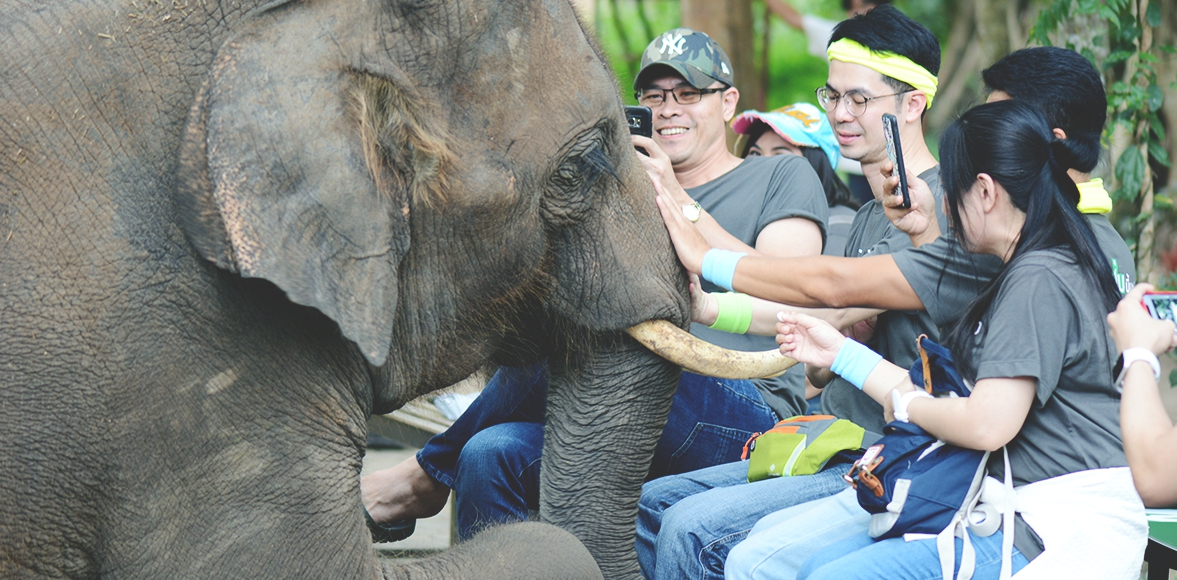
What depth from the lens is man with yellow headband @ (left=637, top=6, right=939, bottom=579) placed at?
2795 millimetres

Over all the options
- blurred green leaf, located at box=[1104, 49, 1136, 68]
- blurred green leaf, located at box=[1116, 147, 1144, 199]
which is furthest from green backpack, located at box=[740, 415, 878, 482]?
blurred green leaf, located at box=[1104, 49, 1136, 68]

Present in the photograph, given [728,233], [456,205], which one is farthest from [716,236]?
[456,205]

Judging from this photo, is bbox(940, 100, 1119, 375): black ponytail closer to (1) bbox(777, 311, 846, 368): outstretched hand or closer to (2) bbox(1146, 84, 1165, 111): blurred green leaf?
(1) bbox(777, 311, 846, 368): outstretched hand

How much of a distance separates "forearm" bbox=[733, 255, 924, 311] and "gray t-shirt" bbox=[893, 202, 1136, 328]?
0.08 feet

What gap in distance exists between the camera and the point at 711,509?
2.80 meters

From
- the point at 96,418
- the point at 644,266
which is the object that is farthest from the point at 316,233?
the point at 644,266

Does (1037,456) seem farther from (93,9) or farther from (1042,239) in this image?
(93,9)

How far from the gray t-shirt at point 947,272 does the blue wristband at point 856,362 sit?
196 millimetres

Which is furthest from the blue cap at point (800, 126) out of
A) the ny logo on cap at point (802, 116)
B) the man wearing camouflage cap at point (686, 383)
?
the man wearing camouflage cap at point (686, 383)

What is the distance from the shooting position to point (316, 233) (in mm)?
1899

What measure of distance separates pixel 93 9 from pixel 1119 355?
183 cm

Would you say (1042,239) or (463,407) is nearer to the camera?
(1042,239)

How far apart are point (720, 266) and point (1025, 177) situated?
656 mm

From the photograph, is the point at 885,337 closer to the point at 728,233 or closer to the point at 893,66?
the point at 728,233
